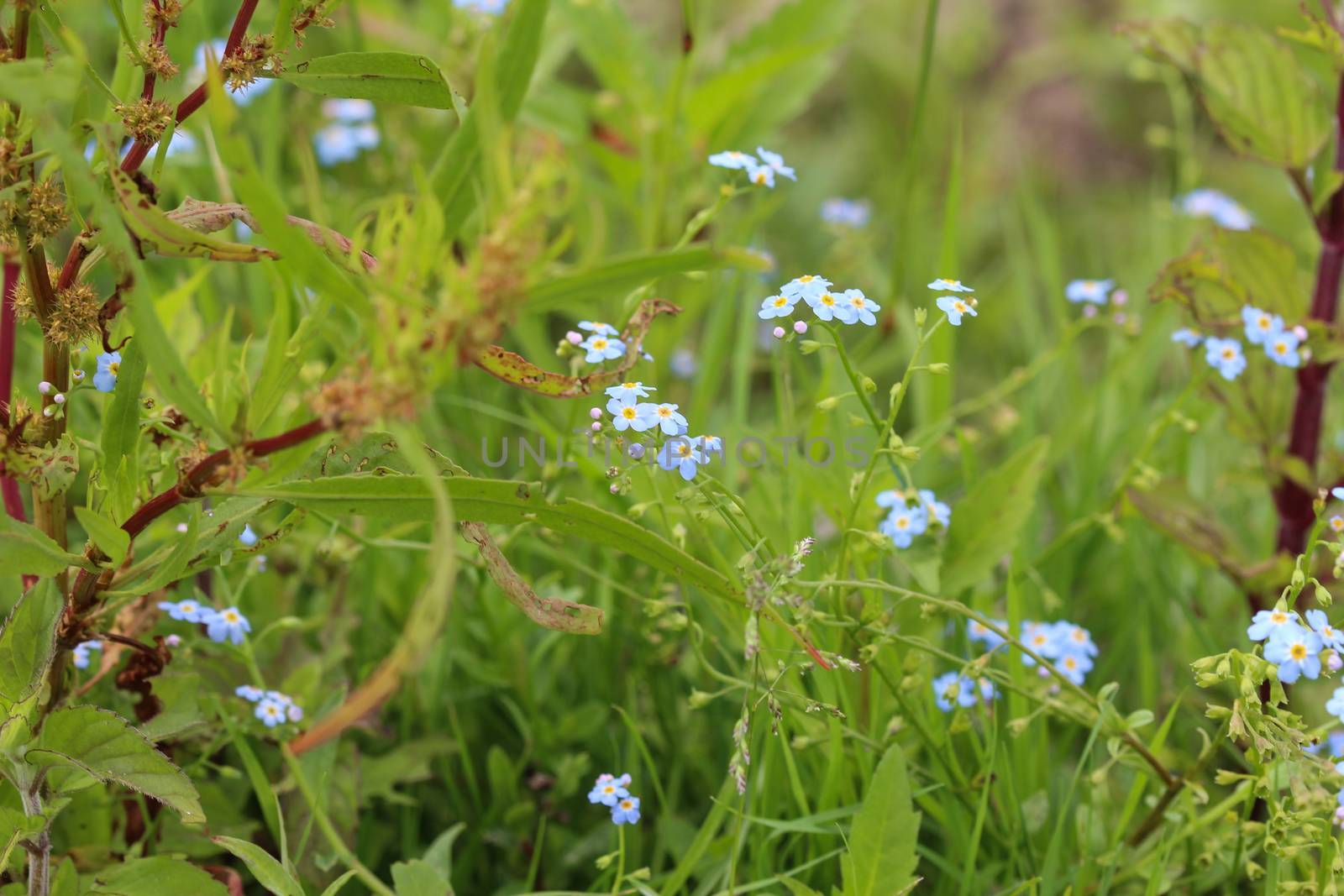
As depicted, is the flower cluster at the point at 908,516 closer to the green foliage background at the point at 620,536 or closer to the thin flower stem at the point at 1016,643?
the green foliage background at the point at 620,536

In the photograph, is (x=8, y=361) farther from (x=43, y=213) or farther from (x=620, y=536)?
(x=620, y=536)

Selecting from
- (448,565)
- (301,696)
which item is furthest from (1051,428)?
(448,565)

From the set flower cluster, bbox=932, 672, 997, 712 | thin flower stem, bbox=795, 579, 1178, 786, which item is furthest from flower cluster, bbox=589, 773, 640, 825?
flower cluster, bbox=932, 672, 997, 712

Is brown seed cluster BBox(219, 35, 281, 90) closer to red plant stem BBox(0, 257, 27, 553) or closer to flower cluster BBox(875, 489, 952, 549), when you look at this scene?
red plant stem BBox(0, 257, 27, 553)

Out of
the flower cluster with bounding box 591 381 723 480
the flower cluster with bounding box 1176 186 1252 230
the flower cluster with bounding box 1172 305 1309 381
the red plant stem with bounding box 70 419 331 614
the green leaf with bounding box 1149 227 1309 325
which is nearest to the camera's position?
the red plant stem with bounding box 70 419 331 614

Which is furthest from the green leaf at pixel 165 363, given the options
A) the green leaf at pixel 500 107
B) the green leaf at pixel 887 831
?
the green leaf at pixel 887 831

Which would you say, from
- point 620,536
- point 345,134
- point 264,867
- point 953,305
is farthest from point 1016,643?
point 345,134
